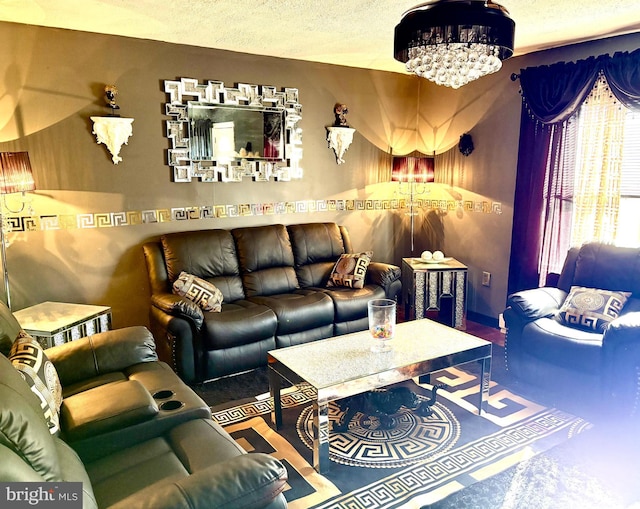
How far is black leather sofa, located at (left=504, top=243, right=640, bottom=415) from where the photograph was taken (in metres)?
2.81

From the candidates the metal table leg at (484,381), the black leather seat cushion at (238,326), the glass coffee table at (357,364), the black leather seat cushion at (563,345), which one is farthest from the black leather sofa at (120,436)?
the black leather seat cushion at (563,345)

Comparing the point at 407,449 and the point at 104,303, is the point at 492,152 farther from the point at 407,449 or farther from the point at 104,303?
the point at 104,303

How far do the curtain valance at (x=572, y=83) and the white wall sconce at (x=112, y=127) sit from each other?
330cm

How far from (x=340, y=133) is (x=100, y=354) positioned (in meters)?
3.21

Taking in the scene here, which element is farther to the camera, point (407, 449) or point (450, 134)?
point (450, 134)

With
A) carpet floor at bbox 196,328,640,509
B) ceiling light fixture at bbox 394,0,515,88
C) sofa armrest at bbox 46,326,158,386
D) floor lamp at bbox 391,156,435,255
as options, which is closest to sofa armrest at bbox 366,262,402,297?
floor lamp at bbox 391,156,435,255

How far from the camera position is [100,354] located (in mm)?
2484

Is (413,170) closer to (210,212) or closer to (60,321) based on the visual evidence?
(210,212)

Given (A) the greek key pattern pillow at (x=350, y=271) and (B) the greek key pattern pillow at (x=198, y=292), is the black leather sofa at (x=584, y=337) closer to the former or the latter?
(A) the greek key pattern pillow at (x=350, y=271)

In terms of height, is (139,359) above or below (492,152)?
below

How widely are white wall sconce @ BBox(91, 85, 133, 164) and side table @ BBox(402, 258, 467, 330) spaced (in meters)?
2.74

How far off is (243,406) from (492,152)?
3.22 meters

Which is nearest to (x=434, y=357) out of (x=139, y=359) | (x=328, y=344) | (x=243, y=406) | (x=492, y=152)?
(x=328, y=344)

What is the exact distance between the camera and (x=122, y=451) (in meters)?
1.88
